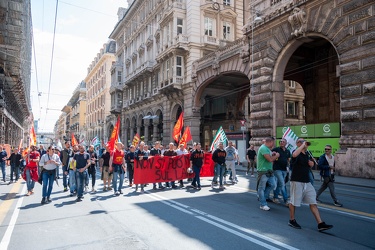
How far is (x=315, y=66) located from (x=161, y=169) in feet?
55.1

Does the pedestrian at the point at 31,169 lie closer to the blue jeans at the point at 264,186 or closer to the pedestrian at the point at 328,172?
the blue jeans at the point at 264,186

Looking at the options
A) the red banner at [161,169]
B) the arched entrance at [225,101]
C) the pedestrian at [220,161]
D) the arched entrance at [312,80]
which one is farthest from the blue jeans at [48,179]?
the arched entrance at [225,101]

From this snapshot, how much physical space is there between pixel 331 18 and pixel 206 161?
402 inches

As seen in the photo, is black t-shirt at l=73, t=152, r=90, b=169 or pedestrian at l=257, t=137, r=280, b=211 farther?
black t-shirt at l=73, t=152, r=90, b=169

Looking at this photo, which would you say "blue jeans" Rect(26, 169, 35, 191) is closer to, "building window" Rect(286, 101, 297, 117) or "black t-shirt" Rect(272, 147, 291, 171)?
"black t-shirt" Rect(272, 147, 291, 171)

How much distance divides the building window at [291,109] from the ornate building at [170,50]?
26.6ft

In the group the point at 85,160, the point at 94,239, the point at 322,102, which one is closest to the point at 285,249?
the point at 94,239

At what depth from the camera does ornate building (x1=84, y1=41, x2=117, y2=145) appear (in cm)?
6200

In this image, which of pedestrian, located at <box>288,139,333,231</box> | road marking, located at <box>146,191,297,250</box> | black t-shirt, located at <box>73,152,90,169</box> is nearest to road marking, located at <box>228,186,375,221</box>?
pedestrian, located at <box>288,139,333,231</box>

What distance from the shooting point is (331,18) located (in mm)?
16625

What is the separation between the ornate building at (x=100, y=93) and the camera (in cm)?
6200

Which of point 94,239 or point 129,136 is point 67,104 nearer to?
point 129,136

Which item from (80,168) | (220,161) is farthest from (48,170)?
(220,161)

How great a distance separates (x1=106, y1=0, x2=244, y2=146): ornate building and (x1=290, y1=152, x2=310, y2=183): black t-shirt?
23.0 m
